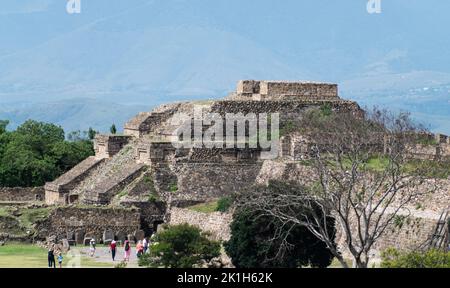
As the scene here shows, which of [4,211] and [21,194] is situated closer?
[4,211]

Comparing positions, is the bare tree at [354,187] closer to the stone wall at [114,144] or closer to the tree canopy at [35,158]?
the stone wall at [114,144]

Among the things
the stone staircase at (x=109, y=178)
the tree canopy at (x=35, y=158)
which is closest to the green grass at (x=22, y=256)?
the stone staircase at (x=109, y=178)

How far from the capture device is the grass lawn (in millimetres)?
45562

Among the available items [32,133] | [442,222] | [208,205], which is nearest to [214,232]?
[208,205]

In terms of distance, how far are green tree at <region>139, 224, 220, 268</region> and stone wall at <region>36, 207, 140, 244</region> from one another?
11.2 m

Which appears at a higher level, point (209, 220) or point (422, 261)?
point (209, 220)

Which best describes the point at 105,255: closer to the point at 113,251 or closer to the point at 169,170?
the point at 113,251

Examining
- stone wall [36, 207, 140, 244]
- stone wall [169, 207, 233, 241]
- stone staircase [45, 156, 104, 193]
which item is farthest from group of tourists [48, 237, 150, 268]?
stone staircase [45, 156, 104, 193]

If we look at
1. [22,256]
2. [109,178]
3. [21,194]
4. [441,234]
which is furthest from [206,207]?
[21,194]

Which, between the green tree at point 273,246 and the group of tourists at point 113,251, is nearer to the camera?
the green tree at point 273,246

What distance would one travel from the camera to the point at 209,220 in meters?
50.6

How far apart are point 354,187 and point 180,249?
5.58m

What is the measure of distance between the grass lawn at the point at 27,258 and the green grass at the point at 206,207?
17.0 ft

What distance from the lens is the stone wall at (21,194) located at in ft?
218
